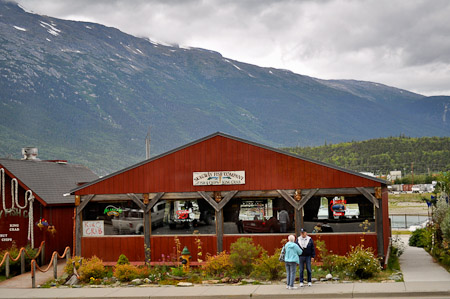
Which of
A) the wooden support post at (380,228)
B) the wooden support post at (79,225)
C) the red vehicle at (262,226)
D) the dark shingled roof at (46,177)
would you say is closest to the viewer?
the wooden support post at (380,228)

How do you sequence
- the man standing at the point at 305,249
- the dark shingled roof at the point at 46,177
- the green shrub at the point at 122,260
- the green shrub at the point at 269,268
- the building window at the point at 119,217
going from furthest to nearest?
the dark shingled roof at the point at 46,177 < the building window at the point at 119,217 < the green shrub at the point at 122,260 < the green shrub at the point at 269,268 < the man standing at the point at 305,249

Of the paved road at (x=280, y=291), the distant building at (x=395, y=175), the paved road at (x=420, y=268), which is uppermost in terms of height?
the distant building at (x=395, y=175)

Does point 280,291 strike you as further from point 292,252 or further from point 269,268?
point 269,268

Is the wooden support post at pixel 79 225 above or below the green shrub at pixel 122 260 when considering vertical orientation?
above

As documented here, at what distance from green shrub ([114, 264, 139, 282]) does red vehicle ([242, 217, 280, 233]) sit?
190 inches

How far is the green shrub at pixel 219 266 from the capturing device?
79.0 ft

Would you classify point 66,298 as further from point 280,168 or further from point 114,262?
point 280,168

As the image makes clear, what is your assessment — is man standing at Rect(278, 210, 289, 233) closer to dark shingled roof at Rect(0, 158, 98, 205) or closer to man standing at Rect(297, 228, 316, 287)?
man standing at Rect(297, 228, 316, 287)

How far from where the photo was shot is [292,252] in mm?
20406

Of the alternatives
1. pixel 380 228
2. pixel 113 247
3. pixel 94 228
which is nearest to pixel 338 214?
pixel 380 228

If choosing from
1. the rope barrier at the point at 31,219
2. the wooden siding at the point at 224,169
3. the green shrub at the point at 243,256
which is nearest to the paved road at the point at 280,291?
the green shrub at the point at 243,256

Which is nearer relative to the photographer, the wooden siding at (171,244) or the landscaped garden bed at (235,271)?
the landscaped garden bed at (235,271)

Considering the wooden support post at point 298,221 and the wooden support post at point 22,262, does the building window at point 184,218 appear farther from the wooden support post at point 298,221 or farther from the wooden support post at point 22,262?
the wooden support post at point 22,262

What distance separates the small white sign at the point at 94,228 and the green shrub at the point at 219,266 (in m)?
5.43
